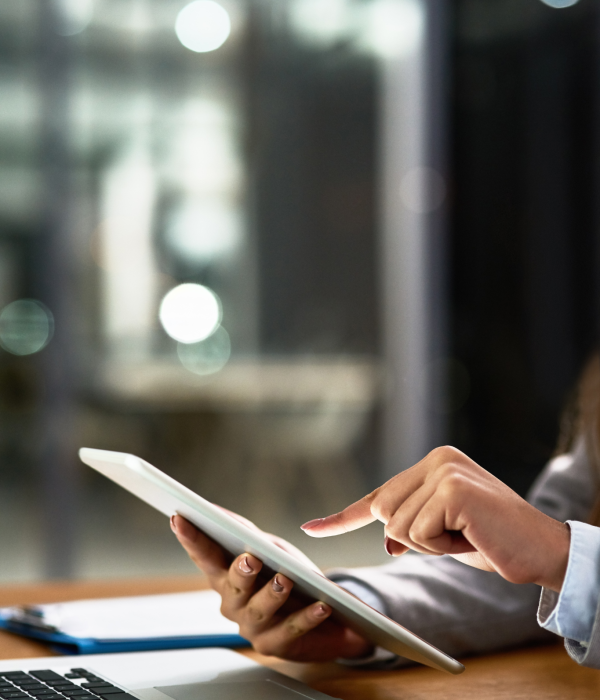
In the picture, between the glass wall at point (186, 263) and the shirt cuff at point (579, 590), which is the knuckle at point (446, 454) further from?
the glass wall at point (186, 263)

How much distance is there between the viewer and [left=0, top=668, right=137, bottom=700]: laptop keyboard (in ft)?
Result: 1.74

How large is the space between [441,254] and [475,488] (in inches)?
113

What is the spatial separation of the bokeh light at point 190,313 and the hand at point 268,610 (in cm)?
230

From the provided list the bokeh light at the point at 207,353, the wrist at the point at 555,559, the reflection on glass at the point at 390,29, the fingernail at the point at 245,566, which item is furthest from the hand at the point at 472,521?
the reflection on glass at the point at 390,29

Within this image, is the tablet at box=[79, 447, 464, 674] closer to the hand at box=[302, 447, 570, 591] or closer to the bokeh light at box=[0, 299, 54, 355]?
the hand at box=[302, 447, 570, 591]

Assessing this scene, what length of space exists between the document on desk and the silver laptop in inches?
0.8

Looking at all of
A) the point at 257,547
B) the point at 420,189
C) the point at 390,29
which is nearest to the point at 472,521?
the point at 257,547

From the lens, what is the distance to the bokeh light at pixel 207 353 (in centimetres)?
294

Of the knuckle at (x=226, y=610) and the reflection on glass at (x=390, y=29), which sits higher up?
the reflection on glass at (x=390, y=29)

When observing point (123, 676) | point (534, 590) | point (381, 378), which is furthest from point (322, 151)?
point (123, 676)

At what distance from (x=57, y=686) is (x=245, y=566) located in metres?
0.14

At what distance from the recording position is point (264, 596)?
0.61 meters

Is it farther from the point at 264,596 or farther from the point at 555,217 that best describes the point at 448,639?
the point at 555,217

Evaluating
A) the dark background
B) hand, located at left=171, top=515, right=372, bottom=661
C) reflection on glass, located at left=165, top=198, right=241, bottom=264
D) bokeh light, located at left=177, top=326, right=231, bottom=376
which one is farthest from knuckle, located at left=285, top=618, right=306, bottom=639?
the dark background
